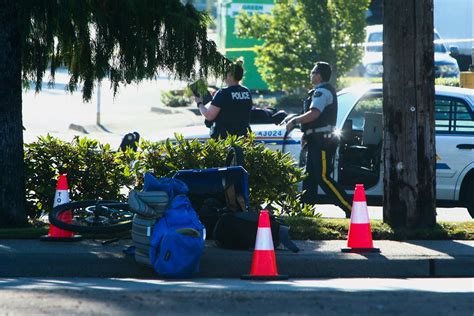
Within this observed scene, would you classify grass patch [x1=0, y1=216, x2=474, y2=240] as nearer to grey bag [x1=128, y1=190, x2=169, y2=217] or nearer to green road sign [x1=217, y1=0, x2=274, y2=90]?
grey bag [x1=128, y1=190, x2=169, y2=217]

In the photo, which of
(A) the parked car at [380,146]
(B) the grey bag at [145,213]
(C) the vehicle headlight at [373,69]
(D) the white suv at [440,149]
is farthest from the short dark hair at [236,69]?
(C) the vehicle headlight at [373,69]

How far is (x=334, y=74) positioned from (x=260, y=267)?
19950 mm

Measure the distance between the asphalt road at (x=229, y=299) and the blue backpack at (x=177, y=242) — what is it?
0.57 ft

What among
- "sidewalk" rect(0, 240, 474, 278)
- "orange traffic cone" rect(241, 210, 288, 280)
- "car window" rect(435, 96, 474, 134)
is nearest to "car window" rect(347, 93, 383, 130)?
"car window" rect(435, 96, 474, 134)

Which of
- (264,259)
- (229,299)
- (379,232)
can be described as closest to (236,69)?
(379,232)

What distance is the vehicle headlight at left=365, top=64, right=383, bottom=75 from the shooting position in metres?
32.3

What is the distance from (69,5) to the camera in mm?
9898

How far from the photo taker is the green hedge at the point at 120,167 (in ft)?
35.0

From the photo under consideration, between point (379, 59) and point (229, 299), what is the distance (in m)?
25.6

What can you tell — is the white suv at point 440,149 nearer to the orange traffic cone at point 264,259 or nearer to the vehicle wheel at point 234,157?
the vehicle wheel at point 234,157

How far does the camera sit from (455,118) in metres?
12.6

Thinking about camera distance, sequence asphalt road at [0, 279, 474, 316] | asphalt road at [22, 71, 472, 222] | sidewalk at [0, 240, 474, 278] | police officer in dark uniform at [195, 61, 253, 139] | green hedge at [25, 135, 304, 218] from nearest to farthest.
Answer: asphalt road at [0, 279, 474, 316]
sidewalk at [0, 240, 474, 278]
green hedge at [25, 135, 304, 218]
police officer in dark uniform at [195, 61, 253, 139]
asphalt road at [22, 71, 472, 222]

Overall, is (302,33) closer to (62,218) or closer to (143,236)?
(62,218)

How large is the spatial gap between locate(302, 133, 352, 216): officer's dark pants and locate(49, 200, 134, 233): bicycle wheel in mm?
2884
